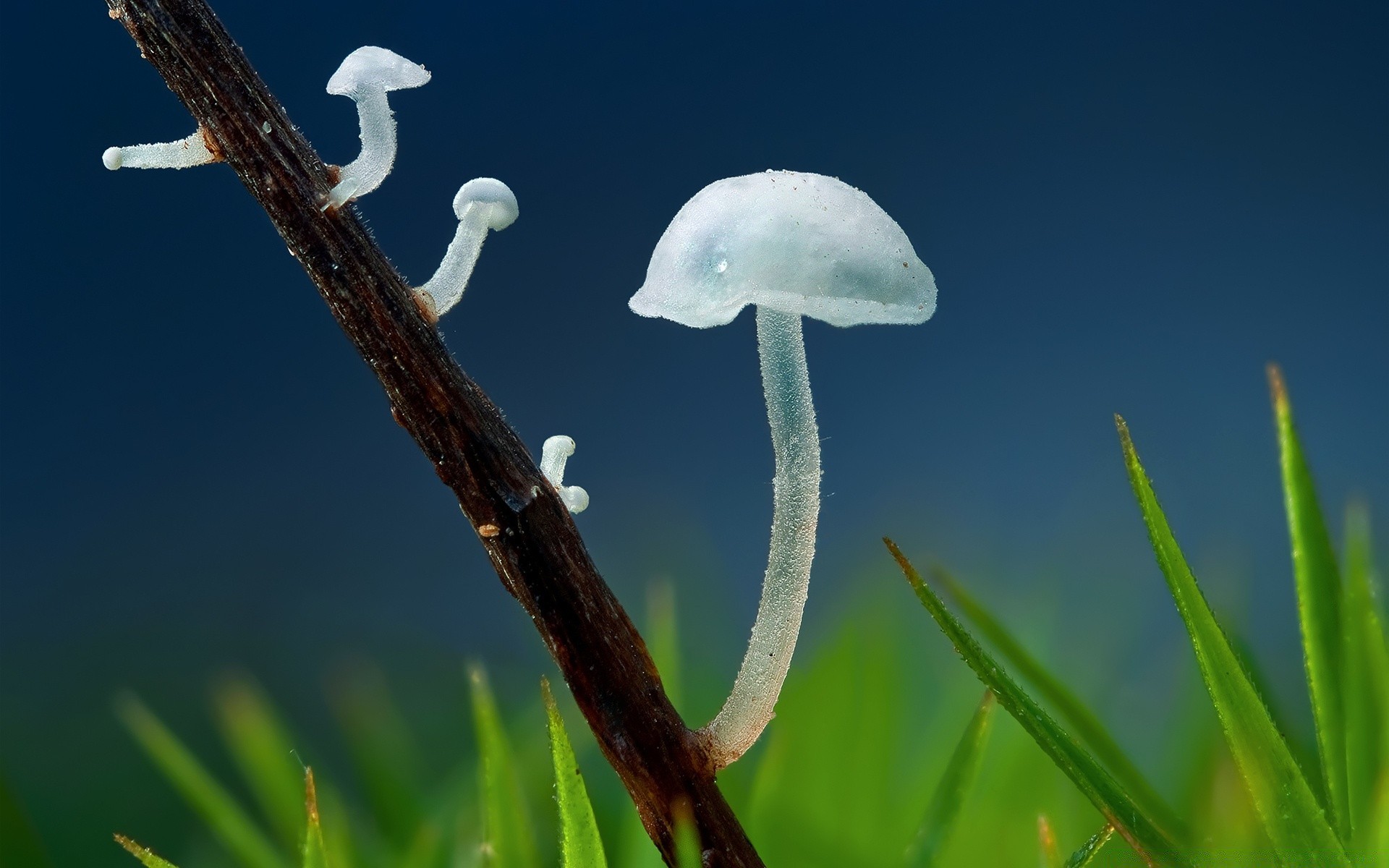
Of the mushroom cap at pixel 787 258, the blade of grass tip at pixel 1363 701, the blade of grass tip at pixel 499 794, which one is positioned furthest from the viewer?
the blade of grass tip at pixel 499 794

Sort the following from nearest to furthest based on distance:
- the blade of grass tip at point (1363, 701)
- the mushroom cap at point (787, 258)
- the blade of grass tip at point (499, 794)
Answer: the mushroom cap at point (787, 258)
the blade of grass tip at point (1363, 701)
the blade of grass tip at point (499, 794)

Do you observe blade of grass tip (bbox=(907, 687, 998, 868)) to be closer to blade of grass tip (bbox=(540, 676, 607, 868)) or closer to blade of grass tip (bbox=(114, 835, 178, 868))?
blade of grass tip (bbox=(540, 676, 607, 868))

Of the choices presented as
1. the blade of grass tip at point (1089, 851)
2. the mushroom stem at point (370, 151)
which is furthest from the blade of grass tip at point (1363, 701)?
the mushroom stem at point (370, 151)

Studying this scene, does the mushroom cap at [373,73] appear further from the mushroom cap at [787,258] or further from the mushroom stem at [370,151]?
the mushroom cap at [787,258]

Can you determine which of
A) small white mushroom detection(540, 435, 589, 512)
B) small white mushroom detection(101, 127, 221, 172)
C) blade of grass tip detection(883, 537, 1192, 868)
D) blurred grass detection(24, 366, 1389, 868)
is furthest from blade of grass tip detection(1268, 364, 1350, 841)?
small white mushroom detection(101, 127, 221, 172)

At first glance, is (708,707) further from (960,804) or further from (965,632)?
(965,632)

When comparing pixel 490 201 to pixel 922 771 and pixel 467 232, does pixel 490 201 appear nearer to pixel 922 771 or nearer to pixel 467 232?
pixel 467 232
